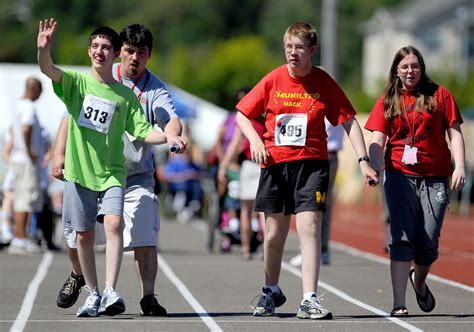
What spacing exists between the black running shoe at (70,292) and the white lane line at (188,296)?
92cm

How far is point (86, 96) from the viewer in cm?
998

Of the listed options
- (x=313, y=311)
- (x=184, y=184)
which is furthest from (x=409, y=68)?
(x=184, y=184)

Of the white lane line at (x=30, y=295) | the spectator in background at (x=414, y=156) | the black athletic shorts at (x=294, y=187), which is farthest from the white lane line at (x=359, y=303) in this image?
the white lane line at (x=30, y=295)

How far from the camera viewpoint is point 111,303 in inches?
388

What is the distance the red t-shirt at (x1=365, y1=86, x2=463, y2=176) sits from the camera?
10367mm

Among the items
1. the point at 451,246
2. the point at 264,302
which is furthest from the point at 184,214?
the point at 264,302

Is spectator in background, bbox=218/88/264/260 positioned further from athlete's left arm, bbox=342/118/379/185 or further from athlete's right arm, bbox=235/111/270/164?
athlete's right arm, bbox=235/111/270/164

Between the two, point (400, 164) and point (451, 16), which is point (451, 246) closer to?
point (400, 164)

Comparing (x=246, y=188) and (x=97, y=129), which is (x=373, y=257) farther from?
(x=97, y=129)

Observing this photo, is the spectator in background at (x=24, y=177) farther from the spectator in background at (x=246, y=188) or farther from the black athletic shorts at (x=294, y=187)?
the black athletic shorts at (x=294, y=187)

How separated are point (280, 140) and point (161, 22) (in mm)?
111074

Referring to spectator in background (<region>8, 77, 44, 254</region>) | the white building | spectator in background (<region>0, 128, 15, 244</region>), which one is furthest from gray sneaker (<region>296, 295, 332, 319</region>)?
the white building

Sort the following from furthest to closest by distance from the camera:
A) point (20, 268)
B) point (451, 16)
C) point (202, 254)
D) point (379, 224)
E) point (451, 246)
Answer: point (451, 16)
point (379, 224)
point (451, 246)
point (202, 254)
point (20, 268)

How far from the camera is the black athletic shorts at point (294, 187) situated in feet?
33.6
